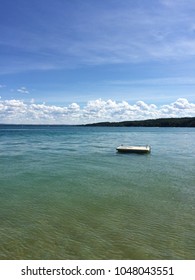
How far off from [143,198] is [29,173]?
11.6 meters

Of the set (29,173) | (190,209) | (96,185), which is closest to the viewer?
(190,209)

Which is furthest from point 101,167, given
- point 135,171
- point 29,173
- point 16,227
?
point 16,227

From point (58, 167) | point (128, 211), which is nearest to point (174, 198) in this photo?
point (128, 211)

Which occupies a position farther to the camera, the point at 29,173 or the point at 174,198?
the point at 29,173

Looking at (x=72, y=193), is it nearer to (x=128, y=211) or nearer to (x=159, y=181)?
(x=128, y=211)

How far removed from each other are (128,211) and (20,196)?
6.60m

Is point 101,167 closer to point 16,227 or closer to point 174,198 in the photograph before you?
point 174,198

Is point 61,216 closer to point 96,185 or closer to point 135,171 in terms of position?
point 96,185

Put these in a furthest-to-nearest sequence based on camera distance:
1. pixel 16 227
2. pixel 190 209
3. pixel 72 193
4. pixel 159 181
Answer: pixel 159 181, pixel 72 193, pixel 190 209, pixel 16 227

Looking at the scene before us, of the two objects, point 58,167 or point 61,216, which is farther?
point 58,167

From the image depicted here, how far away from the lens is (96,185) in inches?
792

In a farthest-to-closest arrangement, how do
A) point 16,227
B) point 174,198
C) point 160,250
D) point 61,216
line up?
point 174,198, point 61,216, point 16,227, point 160,250

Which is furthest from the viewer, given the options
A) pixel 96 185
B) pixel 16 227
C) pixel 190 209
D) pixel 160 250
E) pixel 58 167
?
pixel 58 167

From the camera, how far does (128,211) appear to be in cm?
1440
